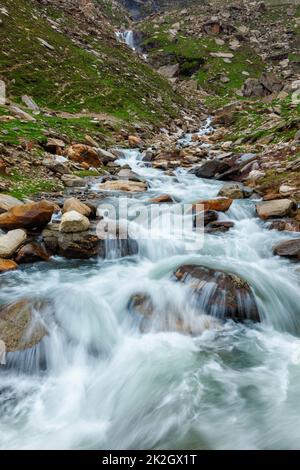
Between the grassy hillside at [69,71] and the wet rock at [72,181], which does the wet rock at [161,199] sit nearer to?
the wet rock at [72,181]

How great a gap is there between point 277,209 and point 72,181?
8.08 meters

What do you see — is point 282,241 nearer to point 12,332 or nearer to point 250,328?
point 250,328

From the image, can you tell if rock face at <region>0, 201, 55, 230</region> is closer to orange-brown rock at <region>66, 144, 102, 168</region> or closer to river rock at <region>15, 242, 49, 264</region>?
river rock at <region>15, 242, 49, 264</region>

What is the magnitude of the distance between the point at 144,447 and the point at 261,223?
8.75 m

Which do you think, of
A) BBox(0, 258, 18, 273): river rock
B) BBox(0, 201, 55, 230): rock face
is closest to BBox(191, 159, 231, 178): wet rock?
BBox(0, 201, 55, 230): rock face

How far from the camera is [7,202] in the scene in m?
10.9

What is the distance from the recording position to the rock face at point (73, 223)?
32.2ft

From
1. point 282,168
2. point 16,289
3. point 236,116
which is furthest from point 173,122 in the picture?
point 16,289

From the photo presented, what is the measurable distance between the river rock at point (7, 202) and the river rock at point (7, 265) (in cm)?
207

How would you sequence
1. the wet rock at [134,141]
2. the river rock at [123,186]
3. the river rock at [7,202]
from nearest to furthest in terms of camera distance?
the river rock at [7,202]
the river rock at [123,186]
the wet rock at [134,141]

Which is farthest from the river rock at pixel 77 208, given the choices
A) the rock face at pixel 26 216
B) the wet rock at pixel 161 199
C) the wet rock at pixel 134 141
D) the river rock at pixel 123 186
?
the wet rock at pixel 134 141

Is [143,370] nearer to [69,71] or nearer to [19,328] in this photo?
[19,328]

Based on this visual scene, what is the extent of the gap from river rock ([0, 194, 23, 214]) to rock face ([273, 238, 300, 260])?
24.2 ft

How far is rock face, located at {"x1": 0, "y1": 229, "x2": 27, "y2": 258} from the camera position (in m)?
8.98
